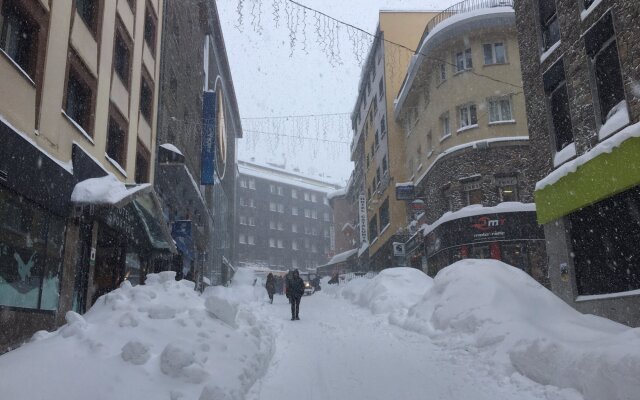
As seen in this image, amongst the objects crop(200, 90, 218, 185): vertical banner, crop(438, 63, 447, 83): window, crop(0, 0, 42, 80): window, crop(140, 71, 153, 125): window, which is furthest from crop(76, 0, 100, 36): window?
crop(438, 63, 447, 83): window

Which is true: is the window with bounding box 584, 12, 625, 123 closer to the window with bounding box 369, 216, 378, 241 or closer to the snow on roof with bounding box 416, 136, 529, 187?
the snow on roof with bounding box 416, 136, 529, 187

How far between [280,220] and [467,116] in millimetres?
55412

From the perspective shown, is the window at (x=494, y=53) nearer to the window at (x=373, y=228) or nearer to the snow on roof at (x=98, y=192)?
the window at (x=373, y=228)

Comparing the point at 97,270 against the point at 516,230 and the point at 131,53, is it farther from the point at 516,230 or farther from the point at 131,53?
the point at 516,230

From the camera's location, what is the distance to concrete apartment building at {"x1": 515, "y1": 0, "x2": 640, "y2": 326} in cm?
1073

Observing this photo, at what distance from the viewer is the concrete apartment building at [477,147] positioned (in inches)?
858

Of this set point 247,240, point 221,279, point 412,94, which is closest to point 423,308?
point 412,94

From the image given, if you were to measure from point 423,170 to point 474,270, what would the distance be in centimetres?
1826

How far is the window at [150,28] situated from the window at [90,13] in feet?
16.6

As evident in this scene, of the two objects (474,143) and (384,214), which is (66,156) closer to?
(474,143)

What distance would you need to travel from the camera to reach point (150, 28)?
19.2 metres

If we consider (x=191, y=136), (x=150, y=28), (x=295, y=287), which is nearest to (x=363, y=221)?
(x=191, y=136)

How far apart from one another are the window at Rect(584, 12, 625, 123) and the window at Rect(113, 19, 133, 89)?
13394 millimetres

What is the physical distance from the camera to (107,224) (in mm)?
13391
